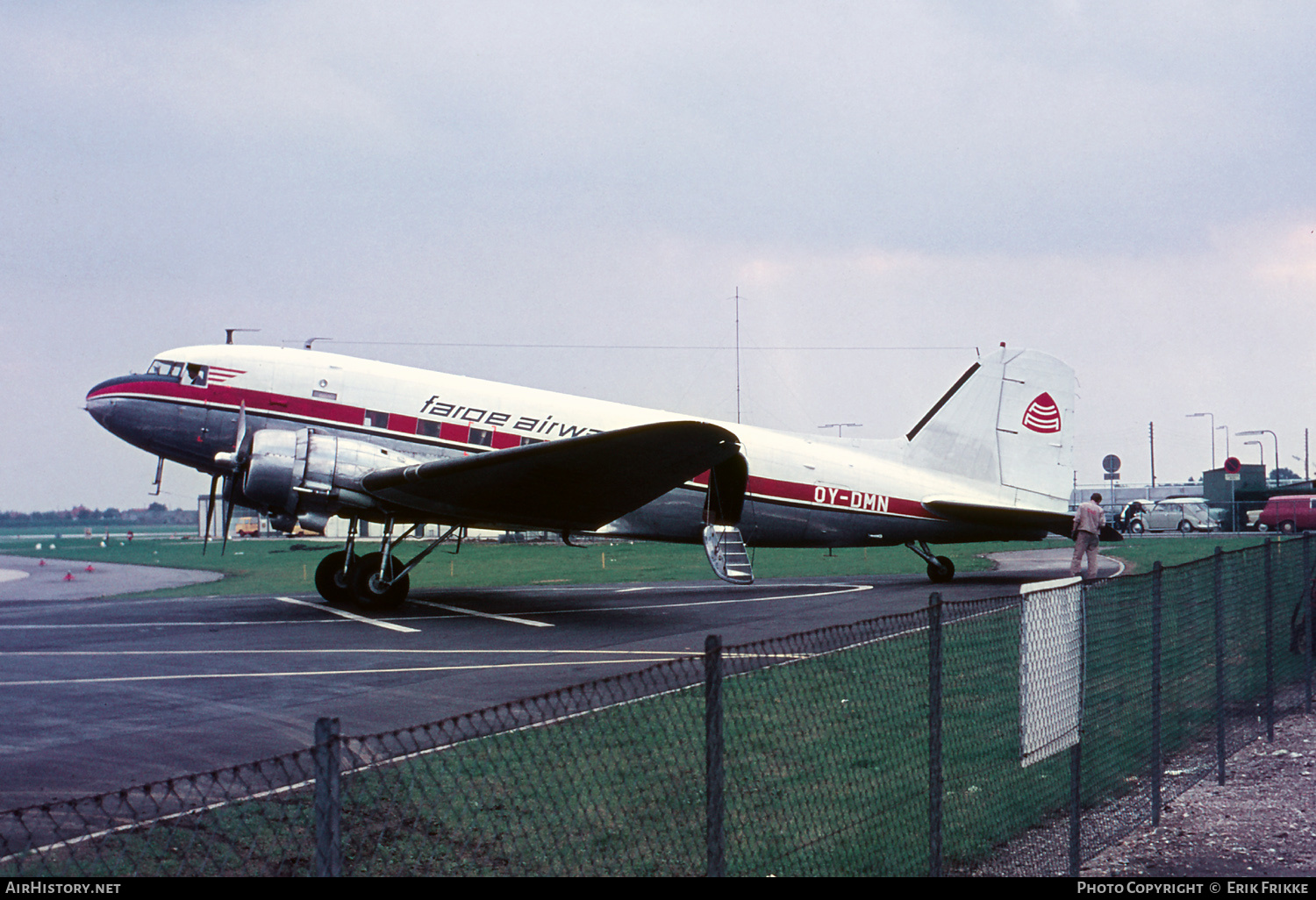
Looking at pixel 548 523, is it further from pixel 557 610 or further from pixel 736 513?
pixel 736 513

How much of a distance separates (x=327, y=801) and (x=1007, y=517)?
78.4ft

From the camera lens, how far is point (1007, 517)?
24.8 metres

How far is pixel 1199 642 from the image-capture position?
11.7m

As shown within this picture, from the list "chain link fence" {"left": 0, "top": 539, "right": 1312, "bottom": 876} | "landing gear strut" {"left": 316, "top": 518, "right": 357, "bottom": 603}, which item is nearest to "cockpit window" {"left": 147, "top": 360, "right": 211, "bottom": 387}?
"landing gear strut" {"left": 316, "top": 518, "right": 357, "bottom": 603}

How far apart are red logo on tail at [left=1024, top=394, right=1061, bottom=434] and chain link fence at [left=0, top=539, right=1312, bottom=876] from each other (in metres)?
14.9

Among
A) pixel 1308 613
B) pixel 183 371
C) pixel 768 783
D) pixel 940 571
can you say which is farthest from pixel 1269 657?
pixel 183 371

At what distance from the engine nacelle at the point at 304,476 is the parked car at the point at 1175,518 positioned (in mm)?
57535

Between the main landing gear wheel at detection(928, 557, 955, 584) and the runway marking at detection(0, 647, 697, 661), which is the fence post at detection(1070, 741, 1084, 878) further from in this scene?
the main landing gear wheel at detection(928, 557, 955, 584)

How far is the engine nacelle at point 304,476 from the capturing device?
727 inches

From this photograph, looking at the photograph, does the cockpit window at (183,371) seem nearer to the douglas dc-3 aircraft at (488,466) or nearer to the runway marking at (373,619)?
the douglas dc-3 aircraft at (488,466)

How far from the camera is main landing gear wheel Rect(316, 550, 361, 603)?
65.5 ft

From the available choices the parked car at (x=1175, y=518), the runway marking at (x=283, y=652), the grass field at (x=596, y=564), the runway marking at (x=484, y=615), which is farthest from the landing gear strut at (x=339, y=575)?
the parked car at (x=1175, y=518)

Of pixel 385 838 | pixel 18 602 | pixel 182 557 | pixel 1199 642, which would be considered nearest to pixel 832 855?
pixel 385 838

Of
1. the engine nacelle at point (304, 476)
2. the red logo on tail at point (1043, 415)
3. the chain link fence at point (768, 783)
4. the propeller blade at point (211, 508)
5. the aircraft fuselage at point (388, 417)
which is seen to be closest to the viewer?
the chain link fence at point (768, 783)
